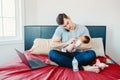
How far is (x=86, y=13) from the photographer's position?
3271mm

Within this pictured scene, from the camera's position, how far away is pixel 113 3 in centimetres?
319

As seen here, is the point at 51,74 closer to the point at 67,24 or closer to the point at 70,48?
the point at 70,48

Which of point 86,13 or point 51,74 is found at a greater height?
point 86,13

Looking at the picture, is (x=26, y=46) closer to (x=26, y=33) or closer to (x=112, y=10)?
(x=26, y=33)

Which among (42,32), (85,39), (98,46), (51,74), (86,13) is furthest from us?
(86,13)

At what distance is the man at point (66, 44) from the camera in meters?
2.14

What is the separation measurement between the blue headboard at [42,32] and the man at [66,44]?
1.90ft


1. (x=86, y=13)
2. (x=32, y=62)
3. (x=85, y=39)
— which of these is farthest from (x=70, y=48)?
(x=86, y=13)

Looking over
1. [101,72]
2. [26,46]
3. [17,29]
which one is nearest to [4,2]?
[17,29]

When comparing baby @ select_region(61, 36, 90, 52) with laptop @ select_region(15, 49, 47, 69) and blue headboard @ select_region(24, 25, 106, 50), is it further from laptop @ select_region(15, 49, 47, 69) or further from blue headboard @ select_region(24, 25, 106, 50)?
blue headboard @ select_region(24, 25, 106, 50)

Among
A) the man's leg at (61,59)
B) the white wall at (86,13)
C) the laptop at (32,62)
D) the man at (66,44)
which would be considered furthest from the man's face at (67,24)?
the white wall at (86,13)

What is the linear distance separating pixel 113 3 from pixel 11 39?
74.2 inches

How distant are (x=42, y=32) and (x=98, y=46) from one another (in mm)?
957

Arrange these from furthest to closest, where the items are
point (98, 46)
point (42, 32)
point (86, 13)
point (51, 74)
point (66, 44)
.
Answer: point (86, 13) < point (42, 32) < point (98, 46) < point (66, 44) < point (51, 74)
